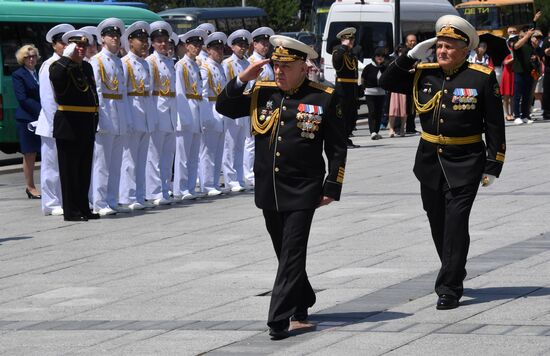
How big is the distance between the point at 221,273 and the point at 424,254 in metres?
1.64

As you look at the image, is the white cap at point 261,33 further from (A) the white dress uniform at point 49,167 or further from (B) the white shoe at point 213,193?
(A) the white dress uniform at point 49,167

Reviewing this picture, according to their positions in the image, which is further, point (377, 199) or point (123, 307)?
point (377, 199)

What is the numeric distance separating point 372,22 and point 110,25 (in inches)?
880

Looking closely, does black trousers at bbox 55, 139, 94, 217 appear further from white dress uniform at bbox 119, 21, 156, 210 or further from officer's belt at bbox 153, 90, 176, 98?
officer's belt at bbox 153, 90, 176, 98

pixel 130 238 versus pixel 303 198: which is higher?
pixel 303 198

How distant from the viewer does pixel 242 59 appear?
56.5 feet

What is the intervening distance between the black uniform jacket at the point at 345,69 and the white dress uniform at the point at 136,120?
18.9 feet

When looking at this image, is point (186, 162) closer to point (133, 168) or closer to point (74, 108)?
point (133, 168)

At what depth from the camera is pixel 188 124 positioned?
16328mm

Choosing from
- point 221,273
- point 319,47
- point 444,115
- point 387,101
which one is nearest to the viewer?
point 444,115

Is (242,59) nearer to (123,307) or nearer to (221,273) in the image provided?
(221,273)

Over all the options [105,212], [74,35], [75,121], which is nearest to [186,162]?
[105,212]

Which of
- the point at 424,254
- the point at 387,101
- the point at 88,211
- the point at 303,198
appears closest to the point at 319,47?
the point at 387,101

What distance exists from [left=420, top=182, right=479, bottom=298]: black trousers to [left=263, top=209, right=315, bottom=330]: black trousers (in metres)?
0.96
